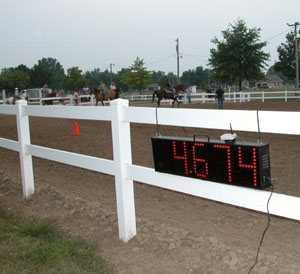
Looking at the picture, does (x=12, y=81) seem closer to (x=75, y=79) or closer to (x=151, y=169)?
(x=75, y=79)

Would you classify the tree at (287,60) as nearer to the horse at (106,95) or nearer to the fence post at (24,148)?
the horse at (106,95)

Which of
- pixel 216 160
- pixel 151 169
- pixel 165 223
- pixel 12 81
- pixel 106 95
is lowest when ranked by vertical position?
pixel 165 223

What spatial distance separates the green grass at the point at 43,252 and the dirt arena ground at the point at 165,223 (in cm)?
19

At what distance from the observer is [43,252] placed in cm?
393

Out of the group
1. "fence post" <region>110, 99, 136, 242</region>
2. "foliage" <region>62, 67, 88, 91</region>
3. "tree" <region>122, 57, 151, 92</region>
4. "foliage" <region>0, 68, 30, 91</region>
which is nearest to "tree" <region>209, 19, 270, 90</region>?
"tree" <region>122, 57, 151, 92</region>

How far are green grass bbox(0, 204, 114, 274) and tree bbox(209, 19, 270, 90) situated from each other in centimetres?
4179

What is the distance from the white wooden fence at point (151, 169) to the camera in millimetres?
2906

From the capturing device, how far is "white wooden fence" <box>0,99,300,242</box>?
2.91 meters

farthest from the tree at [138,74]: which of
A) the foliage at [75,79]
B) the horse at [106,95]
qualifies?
the horse at [106,95]

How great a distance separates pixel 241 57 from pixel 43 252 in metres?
43.4

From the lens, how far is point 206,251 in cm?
388

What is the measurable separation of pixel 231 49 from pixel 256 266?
4350 centimetres

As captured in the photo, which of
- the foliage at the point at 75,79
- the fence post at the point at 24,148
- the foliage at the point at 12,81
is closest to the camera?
the fence post at the point at 24,148

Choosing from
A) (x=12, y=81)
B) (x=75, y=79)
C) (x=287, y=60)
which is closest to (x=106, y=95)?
(x=287, y=60)
